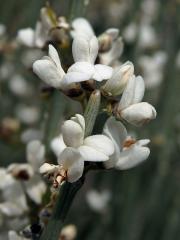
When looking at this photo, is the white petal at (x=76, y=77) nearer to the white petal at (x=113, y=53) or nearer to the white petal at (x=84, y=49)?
the white petal at (x=84, y=49)

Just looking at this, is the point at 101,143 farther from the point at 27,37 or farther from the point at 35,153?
the point at 27,37

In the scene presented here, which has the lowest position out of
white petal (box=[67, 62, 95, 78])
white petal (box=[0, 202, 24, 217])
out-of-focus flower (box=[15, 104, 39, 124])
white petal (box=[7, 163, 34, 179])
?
white petal (box=[0, 202, 24, 217])

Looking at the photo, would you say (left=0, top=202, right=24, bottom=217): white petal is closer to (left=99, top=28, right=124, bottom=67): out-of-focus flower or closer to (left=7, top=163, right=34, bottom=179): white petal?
(left=7, top=163, right=34, bottom=179): white petal

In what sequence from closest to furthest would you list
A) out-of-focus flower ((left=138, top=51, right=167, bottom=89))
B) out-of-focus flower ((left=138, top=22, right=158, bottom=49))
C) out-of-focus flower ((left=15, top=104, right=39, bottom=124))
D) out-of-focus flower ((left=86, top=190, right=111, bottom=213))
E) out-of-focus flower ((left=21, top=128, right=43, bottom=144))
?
out-of-focus flower ((left=21, top=128, right=43, bottom=144))
out-of-focus flower ((left=138, top=51, right=167, bottom=89))
out-of-focus flower ((left=86, top=190, right=111, bottom=213))
out-of-focus flower ((left=138, top=22, right=158, bottom=49))
out-of-focus flower ((left=15, top=104, right=39, bottom=124))

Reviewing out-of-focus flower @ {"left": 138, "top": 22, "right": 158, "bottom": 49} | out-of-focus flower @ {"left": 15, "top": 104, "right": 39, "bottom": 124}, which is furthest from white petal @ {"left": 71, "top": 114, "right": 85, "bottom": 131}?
out-of-focus flower @ {"left": 15, "top": 104, "right": 39, "bottom": 124}

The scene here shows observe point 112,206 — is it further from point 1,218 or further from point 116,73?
point 116,73

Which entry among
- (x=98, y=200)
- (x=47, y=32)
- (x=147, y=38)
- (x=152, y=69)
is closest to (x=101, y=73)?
(x=47, y=32)

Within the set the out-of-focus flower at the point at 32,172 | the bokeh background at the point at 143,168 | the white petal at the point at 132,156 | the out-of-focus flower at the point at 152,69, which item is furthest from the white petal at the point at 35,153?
the out-of-focus flower at the point at 152,69
